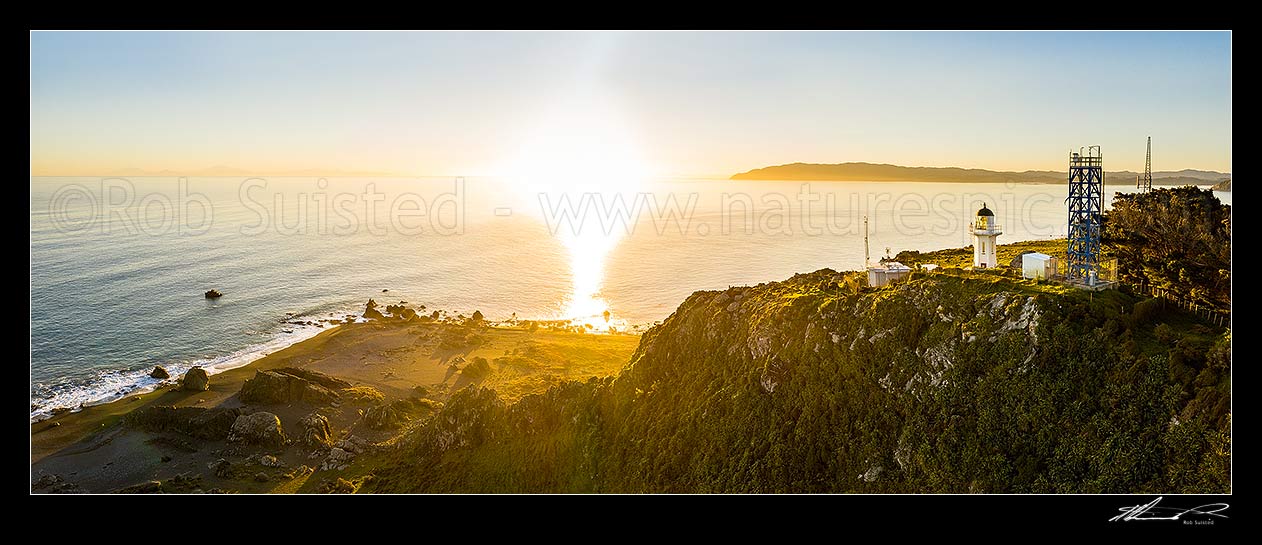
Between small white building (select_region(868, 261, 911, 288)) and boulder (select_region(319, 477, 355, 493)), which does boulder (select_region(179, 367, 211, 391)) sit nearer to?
boulder (select_region(319, 477, 355, 493))

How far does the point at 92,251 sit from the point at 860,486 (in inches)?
2774

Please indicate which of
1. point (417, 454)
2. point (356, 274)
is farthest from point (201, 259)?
point (417, 454)

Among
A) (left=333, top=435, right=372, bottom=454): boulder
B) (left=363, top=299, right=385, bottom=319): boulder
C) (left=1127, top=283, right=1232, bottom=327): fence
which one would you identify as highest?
(left=1127, top=283, right=1232, bottom=327): fence

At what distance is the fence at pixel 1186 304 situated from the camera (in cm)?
1603

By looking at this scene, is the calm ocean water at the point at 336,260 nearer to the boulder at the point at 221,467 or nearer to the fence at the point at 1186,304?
the boulder at the point at 221,467

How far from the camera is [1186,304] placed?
17.2 metres

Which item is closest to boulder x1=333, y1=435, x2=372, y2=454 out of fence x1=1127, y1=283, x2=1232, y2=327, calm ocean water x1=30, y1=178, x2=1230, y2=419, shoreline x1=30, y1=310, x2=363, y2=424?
shoreline x1=30, y1=310, x2=363, y2=424
